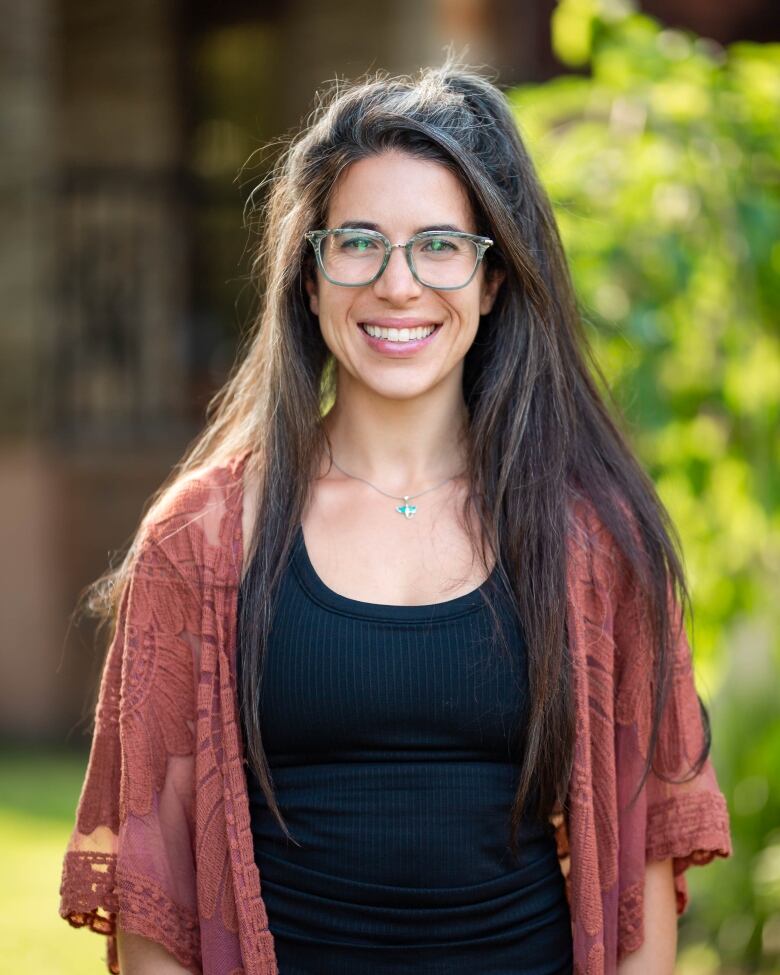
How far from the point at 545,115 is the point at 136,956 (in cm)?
254

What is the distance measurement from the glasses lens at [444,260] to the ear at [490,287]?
0.48 ft

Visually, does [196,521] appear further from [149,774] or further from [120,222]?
[120,222]

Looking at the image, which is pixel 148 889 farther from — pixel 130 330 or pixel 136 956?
pixel 130 330

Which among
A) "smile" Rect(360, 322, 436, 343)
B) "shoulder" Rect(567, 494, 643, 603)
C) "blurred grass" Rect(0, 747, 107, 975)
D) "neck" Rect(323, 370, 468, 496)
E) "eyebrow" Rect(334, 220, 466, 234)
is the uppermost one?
"eyebrow" Rect(334, 220, 466, 234)

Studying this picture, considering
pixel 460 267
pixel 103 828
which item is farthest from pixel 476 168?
pixel 103 828

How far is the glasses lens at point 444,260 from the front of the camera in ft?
7.73


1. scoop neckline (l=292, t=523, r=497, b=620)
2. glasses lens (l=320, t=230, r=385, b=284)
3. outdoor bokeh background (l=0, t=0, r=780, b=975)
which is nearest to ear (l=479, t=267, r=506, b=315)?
glasses lens (l=320, t=230, r=385, b=284)

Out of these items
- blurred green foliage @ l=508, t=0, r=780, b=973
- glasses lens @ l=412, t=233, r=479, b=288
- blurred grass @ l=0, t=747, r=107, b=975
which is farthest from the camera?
blurred grass @ l=0, t=747, r=107, b=975

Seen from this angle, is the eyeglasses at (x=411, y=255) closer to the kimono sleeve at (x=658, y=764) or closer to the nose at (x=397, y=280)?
the nose at (x=397, y=280)

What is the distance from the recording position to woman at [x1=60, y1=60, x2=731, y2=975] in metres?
2.27

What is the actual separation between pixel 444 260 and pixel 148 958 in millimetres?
1239

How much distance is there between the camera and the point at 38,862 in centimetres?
564

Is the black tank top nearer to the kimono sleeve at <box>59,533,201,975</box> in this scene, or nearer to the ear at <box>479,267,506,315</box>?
the kimono sleeve at <box>59,533,201,975</box>

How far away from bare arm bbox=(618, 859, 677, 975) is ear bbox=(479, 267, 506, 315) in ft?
3.26
